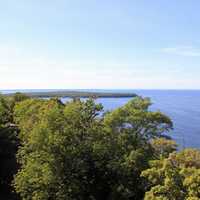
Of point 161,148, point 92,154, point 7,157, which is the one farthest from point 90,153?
point 7,157

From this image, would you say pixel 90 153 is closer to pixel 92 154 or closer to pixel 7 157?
pixel 92 154

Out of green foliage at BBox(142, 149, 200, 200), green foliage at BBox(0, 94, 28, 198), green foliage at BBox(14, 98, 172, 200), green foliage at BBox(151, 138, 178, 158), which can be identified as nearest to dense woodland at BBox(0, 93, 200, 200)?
green foliage at BBox(14, 98, 172, 200)

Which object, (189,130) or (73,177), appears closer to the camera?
(73,177)

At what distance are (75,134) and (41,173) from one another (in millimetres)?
3666

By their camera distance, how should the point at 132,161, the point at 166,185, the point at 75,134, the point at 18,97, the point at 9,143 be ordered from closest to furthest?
the point at 166,185, the point at 132,161, the point at 75,134, the point at 9,143, the point at 18,97

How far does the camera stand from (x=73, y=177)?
88.6ft

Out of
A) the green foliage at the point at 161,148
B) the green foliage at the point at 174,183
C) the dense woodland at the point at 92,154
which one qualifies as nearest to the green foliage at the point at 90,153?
the dense woodland at the point at 92,154

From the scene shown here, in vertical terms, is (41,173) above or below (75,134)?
below

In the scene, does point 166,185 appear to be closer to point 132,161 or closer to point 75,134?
point 132,161

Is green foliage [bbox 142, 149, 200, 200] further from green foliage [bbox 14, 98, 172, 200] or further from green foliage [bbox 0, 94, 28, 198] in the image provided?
green foliage [bbox 0, 94, 28, 198]

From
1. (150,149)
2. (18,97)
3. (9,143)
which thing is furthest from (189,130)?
(150,149)

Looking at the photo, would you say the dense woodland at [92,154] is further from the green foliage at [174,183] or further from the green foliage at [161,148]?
the green foliage at [174,183]

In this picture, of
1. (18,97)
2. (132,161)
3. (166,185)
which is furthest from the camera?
(18,97)

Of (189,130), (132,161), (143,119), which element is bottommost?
(189,130)
